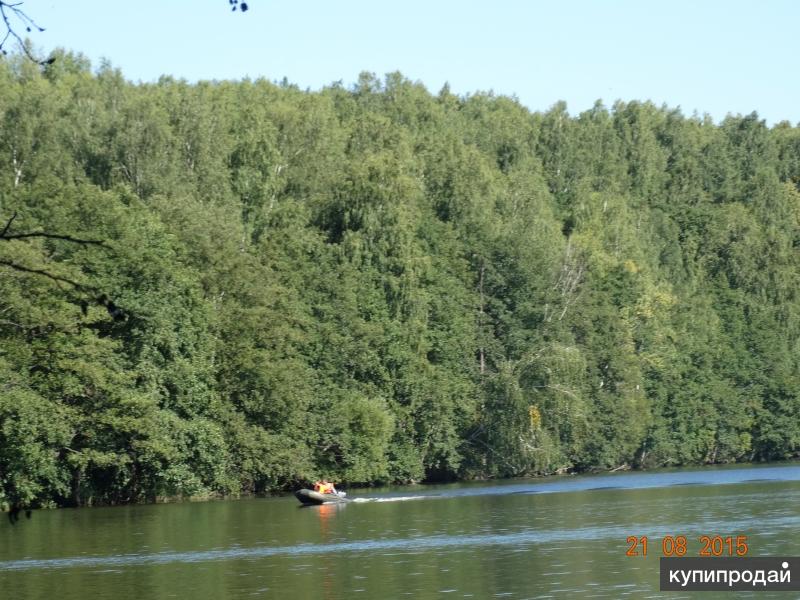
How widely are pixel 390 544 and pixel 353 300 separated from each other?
123ft

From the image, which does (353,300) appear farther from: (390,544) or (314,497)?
(390,544)

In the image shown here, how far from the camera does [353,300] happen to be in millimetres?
77312

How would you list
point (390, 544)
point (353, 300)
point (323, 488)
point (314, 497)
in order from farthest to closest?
point (353, 300), point (323, 488), point (314, 497), point (390, 544)

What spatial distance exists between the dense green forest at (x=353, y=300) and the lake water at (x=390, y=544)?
202 inches

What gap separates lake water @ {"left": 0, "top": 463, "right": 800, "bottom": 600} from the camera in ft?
101

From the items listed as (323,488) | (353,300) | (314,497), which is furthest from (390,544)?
(353,300)

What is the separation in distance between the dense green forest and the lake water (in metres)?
5.13

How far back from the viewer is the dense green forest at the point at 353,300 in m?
61.1

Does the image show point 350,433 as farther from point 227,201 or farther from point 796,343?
point 796,343

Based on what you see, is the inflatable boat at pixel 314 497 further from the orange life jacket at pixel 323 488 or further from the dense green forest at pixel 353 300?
the dense green forest at pixel 353 300

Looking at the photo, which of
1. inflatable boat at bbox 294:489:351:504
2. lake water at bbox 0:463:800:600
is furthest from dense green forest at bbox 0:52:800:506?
inflatable boat at bbox 294:489:351:504

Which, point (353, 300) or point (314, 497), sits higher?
point (353, 300)

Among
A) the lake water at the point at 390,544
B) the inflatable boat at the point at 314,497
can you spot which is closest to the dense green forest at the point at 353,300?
the lake water at the point at 390,544

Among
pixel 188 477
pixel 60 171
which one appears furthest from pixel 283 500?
pixel 60 171
